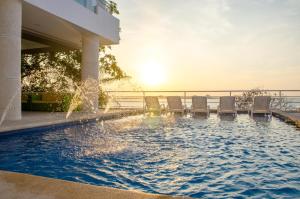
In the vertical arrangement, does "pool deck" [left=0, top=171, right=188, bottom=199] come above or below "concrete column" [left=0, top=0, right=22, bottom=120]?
below

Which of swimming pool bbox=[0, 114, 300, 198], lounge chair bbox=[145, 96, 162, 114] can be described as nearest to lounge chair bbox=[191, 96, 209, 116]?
lounge chair bbox=[145, 96, 162, 114]

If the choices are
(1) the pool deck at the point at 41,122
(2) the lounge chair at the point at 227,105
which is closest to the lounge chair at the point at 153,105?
(1) the pool deck at the point at 41,122

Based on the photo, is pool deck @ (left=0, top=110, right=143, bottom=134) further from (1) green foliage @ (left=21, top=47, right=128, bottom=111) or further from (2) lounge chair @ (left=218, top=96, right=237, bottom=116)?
(1) green foliage @ (left=21, top=47, right=128, bottom=111)

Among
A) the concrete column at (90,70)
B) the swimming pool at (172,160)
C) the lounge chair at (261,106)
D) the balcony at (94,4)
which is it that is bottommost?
the swimming pool at (172,160)

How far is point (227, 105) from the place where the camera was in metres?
12.4

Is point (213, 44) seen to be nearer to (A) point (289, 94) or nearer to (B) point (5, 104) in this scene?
(A) point (289, 94)

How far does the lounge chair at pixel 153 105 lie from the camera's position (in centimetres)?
1375

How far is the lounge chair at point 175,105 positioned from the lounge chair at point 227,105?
5.86 feet

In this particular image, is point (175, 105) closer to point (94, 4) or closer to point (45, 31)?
point (94, 4)

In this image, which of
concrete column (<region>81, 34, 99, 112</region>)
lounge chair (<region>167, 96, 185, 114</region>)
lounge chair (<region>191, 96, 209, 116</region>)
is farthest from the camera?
concrete column (<region>81, 34, 99, 112</region>)

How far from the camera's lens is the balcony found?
12.6m

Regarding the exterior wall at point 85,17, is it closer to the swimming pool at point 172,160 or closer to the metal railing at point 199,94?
the metal railing at point 199,94

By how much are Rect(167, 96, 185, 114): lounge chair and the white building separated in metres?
3.84

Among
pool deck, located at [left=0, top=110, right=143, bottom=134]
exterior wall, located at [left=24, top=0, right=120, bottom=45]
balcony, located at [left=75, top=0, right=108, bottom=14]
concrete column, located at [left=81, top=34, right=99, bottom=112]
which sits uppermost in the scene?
balcony, located at [left=75, top=0, right=108, bottom=14]
